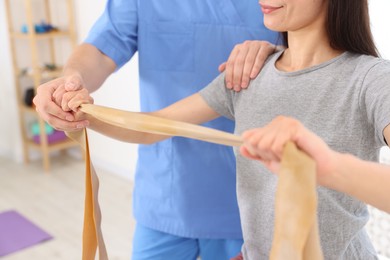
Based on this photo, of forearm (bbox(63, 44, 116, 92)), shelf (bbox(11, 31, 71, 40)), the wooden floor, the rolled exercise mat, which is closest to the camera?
the rolled exercise mat

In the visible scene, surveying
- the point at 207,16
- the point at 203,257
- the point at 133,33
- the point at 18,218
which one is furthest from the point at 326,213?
the point at 18,218

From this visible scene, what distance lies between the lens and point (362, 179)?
0.74 metres

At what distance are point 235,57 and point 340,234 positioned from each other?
49 centimetres

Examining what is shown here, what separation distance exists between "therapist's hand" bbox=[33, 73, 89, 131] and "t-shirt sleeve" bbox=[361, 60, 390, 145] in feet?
2.02

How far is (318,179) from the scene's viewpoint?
0.76 m

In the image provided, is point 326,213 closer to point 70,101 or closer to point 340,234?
point 340,234

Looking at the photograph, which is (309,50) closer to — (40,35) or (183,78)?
(183,78)

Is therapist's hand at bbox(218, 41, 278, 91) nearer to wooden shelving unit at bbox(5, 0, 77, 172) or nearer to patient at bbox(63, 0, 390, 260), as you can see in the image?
patient at bbox(63, 0, 390, 260)

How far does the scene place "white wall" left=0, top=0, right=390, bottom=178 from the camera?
353cm

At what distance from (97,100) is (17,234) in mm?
1226

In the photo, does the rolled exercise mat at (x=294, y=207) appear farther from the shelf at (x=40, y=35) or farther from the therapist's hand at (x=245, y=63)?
the shelf at (x=40, y=35)

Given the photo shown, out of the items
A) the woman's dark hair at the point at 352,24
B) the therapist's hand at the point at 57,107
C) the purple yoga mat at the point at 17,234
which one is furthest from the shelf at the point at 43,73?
the woman's dark hair at the point at 352,24

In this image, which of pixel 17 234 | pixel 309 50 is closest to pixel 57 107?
pixel 309 50

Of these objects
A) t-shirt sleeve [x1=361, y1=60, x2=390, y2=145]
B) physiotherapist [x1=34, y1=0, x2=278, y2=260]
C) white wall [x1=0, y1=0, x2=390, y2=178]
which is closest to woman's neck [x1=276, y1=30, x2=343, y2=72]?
t-shirt sleeve [x1=361, y1=60, x2=390, y2=145]
